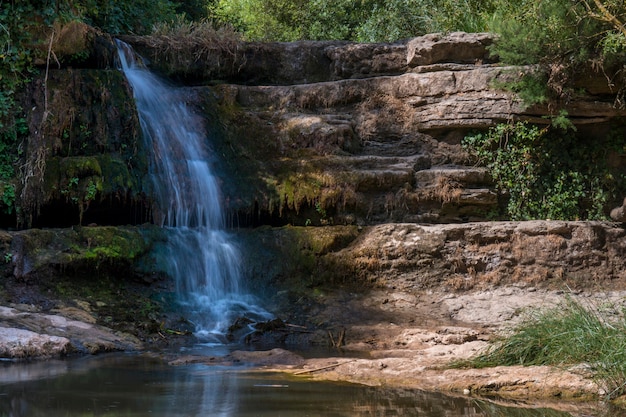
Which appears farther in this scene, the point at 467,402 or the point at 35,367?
the point at 35,367

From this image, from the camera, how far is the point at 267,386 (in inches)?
295

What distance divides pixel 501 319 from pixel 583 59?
5.22 metres

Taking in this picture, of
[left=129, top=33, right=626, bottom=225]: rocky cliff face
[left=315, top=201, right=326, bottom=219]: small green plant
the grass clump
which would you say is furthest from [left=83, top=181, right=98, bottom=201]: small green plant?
the grass clump

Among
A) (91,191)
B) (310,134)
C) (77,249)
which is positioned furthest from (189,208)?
(310,134)

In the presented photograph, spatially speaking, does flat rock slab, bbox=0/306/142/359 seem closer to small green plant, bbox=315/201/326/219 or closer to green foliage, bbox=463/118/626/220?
small green plant, bbox=315/201/326/219

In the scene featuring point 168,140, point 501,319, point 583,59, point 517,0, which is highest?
point 517,0

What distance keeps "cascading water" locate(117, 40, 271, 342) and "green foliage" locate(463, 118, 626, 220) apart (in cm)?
501

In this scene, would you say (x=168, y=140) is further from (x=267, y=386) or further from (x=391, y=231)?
(x=267, y=386)

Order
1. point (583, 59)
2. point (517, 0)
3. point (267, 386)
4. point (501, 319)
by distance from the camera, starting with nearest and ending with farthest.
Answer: point (267, 386), point (501, 319), point (583, 59), point (517, 0)

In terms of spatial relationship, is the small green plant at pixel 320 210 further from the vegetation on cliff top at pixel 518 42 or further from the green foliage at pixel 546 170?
the vegetation on cliff top at pixel 518 42

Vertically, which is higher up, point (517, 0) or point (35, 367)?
→ point (517, 0)

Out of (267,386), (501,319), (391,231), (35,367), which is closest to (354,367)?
(267,386)

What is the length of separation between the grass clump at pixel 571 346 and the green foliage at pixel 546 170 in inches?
260

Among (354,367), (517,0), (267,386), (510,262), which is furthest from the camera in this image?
(517,0)
